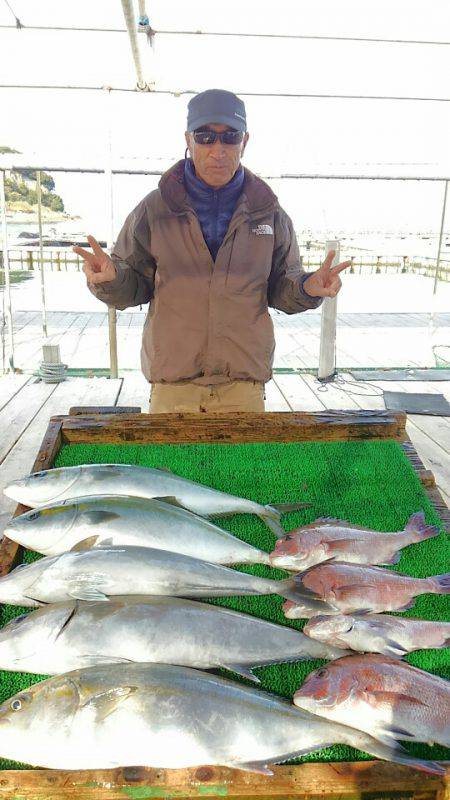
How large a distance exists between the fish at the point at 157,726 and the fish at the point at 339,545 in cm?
50

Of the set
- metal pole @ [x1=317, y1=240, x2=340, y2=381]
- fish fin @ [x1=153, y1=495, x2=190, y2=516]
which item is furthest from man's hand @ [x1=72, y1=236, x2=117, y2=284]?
metal pole @ [x1=317, y1=240, x2=340, y2=381]

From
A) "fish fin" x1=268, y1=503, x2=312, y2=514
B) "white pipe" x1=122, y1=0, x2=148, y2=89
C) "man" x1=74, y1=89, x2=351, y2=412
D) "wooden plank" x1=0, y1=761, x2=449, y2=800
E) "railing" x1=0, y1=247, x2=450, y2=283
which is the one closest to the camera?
"wooden plank" x1=0, y1=761, x2=449, y2=800

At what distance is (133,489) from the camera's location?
199 centimetres

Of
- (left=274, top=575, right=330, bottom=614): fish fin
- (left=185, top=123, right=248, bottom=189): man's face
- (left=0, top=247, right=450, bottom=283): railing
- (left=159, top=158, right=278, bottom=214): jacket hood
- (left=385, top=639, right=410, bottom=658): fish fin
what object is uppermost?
(left=185, top=123, right=248, bottom=189): man's face

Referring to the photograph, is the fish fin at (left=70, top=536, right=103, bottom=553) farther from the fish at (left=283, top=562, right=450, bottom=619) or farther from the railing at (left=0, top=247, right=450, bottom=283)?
the railing at (left=0, top=247, right=450, bottom=283)

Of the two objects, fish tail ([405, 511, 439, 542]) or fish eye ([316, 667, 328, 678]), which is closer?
fish eye ([316, 667, 328, 678])

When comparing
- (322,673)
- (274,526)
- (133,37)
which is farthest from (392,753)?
(133,37)

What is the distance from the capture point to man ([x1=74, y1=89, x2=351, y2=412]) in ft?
9.36

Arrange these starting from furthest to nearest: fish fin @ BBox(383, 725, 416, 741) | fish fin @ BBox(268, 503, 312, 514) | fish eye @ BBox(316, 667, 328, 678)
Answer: fish fin @ BBox(268, 503, 312, 514), fish eye @ BBox(316, 667, 328, 678), fish fin @ BBox(383, 725, 416, 741)

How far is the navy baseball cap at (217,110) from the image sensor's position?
271cm

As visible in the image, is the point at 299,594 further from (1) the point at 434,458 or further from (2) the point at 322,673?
(1) the point at 434,458

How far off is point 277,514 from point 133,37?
159 inches

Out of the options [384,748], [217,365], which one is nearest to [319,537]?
[384,748]

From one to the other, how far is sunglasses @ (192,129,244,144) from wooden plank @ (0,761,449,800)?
8.31 ft
